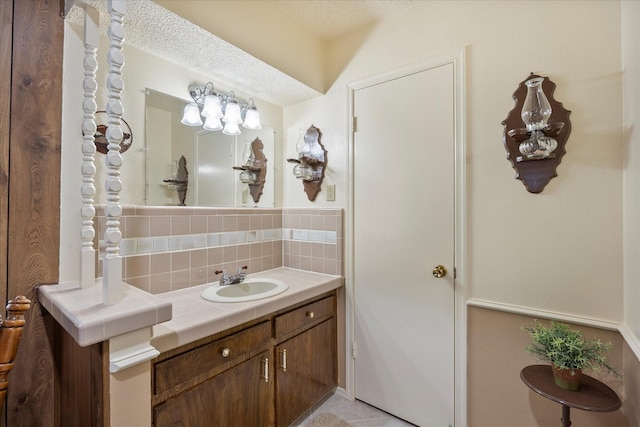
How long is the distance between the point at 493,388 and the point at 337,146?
1.66 m

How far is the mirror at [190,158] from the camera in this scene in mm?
1604

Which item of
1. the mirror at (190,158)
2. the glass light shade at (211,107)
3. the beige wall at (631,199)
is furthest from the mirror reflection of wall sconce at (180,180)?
the beige wall at (631,199)

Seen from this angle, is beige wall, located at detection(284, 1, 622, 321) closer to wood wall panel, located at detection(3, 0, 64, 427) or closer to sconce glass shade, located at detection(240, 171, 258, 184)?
sconce glass shade, located at detection(240, 171, 258, 184)

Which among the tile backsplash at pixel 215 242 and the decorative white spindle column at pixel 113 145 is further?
the tile backsplash at pixel 215 242

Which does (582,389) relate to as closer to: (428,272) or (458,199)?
(428,272)

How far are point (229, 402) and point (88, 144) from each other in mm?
1253

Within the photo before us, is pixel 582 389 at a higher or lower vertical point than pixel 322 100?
lower

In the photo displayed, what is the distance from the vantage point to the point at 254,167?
7.06ft

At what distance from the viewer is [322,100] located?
7.03 feet

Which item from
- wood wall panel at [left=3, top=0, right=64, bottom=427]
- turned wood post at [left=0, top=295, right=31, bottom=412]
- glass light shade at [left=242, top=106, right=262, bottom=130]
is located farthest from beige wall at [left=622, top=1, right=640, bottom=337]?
wood wall panel at [left=3, top=0, right=64, bottom=427]

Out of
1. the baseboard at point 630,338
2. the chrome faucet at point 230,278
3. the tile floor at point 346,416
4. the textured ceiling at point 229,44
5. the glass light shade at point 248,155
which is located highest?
the textured ceiling at point 229,44

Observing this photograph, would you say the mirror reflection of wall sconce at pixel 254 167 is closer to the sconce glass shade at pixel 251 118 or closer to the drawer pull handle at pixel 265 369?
the sconce glass shade at pixel 251 118

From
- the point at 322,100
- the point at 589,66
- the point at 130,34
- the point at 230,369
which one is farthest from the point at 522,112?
the point at 130,34

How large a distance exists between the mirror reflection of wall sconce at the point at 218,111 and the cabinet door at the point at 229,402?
138cm
